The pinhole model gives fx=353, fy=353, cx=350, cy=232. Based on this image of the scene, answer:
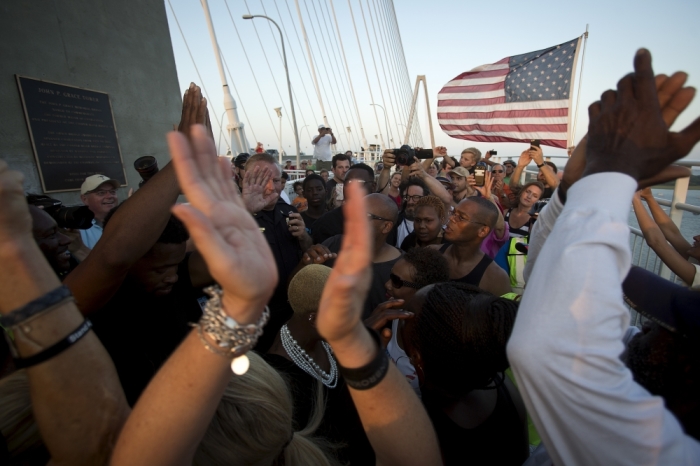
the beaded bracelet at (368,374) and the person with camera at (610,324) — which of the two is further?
the beaded bracelet at (368,374)

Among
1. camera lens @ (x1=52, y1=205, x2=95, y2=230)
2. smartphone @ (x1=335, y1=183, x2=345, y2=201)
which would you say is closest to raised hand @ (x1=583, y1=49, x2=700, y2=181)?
camera lens @ (x1=52, y1=205, x2=95, y2=230)

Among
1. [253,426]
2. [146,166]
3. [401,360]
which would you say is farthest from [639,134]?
[146,166]

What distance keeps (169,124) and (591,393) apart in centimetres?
612

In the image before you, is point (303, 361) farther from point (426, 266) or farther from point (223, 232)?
point (223, 232)

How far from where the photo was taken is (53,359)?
27.2 inches

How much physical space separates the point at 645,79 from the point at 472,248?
Answer: 7.08 feet

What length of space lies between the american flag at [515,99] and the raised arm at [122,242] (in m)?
7.59

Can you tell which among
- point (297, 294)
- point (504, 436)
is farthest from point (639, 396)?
point (297, 294)

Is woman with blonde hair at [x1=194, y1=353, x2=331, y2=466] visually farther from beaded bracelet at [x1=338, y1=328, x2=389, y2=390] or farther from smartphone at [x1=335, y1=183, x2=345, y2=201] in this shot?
smartphone at [x1=335, y1=183, x2=345, y2=201]

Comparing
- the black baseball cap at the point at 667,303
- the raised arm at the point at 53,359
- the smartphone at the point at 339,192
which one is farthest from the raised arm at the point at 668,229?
the smartphone at the point at 339,192

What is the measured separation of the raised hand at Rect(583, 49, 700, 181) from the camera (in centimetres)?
86

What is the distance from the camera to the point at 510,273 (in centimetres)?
329

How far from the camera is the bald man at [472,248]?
275 centimetres

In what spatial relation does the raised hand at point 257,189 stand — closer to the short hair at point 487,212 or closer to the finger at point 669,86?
the short hair at point 487,212
